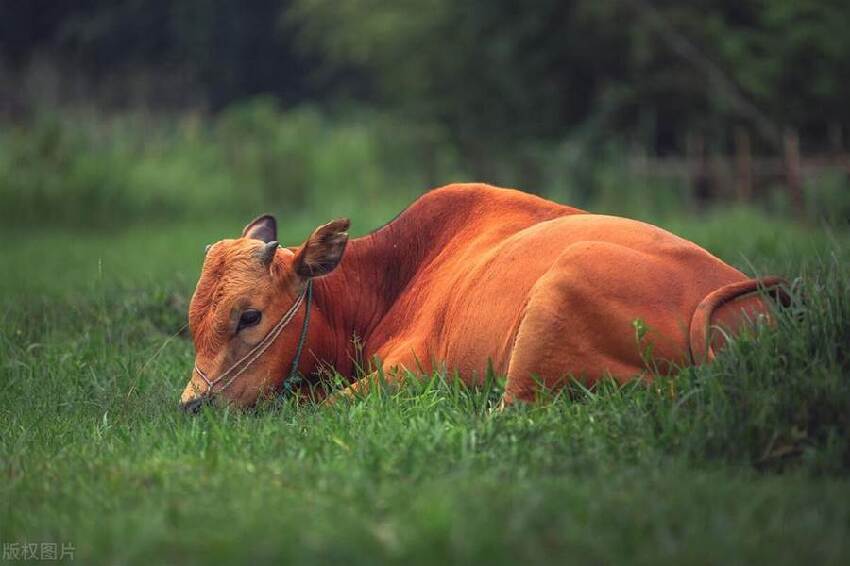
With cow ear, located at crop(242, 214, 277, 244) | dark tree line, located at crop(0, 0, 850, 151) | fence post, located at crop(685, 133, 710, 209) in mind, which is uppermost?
cow ear, located at crop(242, 214, 277, 244)

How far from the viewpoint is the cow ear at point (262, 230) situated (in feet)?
21.4

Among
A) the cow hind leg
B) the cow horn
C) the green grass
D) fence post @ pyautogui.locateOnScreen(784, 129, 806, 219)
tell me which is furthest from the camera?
fence post @ pyautogui.locateOnScreen(784, 129, 806, 219)

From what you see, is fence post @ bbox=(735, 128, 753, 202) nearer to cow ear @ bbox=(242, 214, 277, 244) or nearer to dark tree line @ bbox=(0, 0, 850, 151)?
dark tree line @ bbox=(0, 0, 850, 151)

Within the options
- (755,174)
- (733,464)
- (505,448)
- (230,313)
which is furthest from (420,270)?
(755,174)

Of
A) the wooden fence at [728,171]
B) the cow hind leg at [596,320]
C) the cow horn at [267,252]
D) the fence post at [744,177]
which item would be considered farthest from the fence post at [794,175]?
the cow hind leg at [596,320]

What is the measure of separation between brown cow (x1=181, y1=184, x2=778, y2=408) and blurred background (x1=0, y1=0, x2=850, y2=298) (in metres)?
5.78

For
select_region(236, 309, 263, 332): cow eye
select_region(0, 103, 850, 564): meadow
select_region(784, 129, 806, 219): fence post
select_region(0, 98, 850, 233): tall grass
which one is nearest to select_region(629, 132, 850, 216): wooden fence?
select_region(0, 98, 850, 233): tall grass

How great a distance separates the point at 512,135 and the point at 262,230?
54.2 feet

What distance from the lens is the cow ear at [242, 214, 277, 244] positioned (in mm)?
6512

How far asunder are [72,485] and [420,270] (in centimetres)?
246

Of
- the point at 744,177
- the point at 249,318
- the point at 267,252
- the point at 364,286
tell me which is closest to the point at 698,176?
the point at 744,177

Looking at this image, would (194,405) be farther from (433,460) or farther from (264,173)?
(264,173)

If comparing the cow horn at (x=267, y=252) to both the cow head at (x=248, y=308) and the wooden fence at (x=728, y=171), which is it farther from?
the wooden fence at (x=728, y=171)

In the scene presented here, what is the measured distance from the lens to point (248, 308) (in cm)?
575
